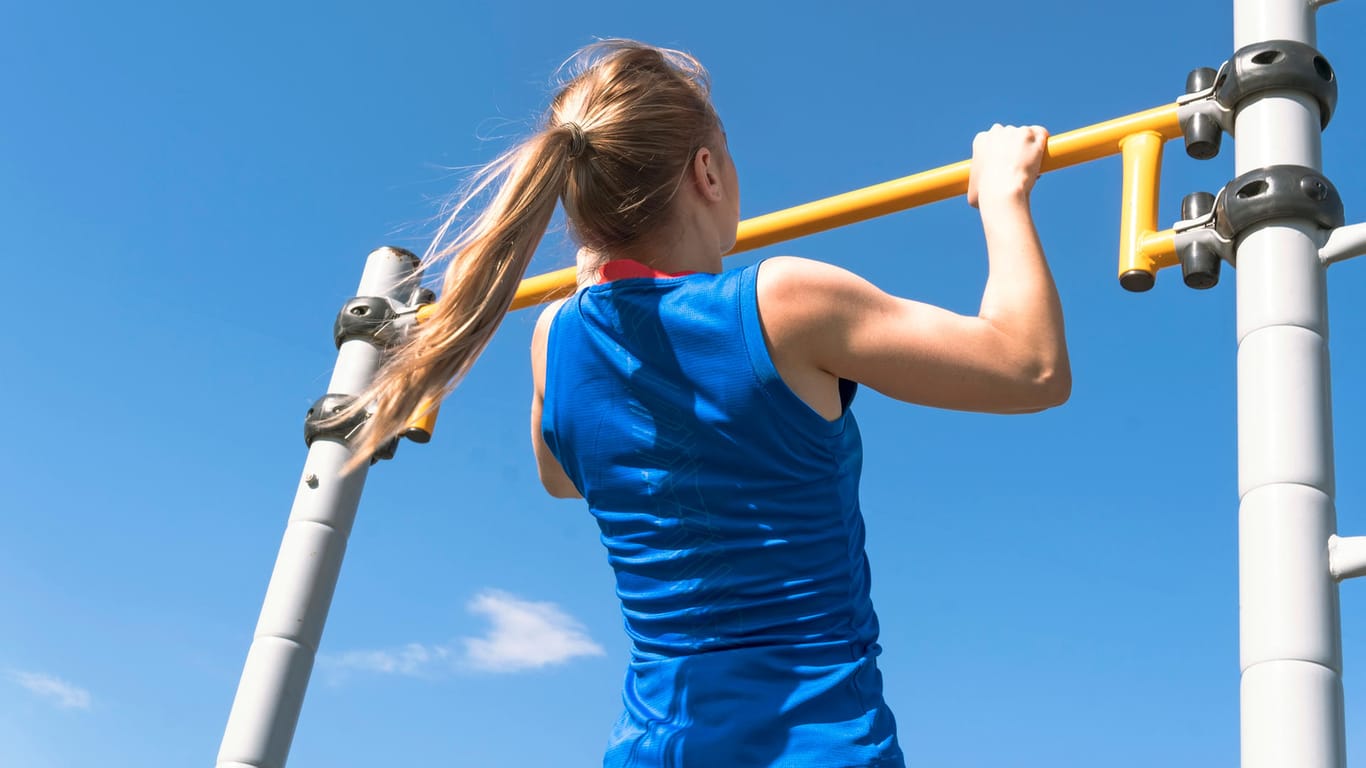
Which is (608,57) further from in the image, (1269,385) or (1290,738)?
(1290,738)

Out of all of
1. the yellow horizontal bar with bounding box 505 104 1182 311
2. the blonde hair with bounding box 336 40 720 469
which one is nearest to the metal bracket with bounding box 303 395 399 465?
the yellow horizontal bar with bounding box 505 104 1182 311

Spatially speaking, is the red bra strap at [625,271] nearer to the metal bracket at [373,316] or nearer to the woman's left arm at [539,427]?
the woman's left arm at [539,427]

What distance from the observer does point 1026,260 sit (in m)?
1.35

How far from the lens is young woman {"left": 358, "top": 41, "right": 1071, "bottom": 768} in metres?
1.26

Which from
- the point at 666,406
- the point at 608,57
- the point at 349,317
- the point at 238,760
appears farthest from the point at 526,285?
the point at 666,406

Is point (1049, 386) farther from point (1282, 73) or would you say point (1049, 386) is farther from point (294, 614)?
point (294, 614)

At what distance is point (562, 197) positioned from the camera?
1.51 m

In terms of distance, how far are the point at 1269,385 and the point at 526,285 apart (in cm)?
190

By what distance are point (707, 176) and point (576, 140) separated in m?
0.17

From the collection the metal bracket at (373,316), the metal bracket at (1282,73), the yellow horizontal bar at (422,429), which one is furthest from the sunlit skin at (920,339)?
the metal bracket at (373,316)

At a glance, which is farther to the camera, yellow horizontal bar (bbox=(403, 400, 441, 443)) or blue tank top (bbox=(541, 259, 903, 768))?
yellow horizontal bar (bbox=(403, 400, 441, 443))

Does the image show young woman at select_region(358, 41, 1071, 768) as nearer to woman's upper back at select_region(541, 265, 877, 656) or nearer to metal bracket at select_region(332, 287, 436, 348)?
woman's upper back at select_region(541, 265, 877, 656)

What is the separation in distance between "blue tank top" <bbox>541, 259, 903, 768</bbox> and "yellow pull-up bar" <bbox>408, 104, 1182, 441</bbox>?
35.6 inches

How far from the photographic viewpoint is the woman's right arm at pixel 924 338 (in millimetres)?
1256
